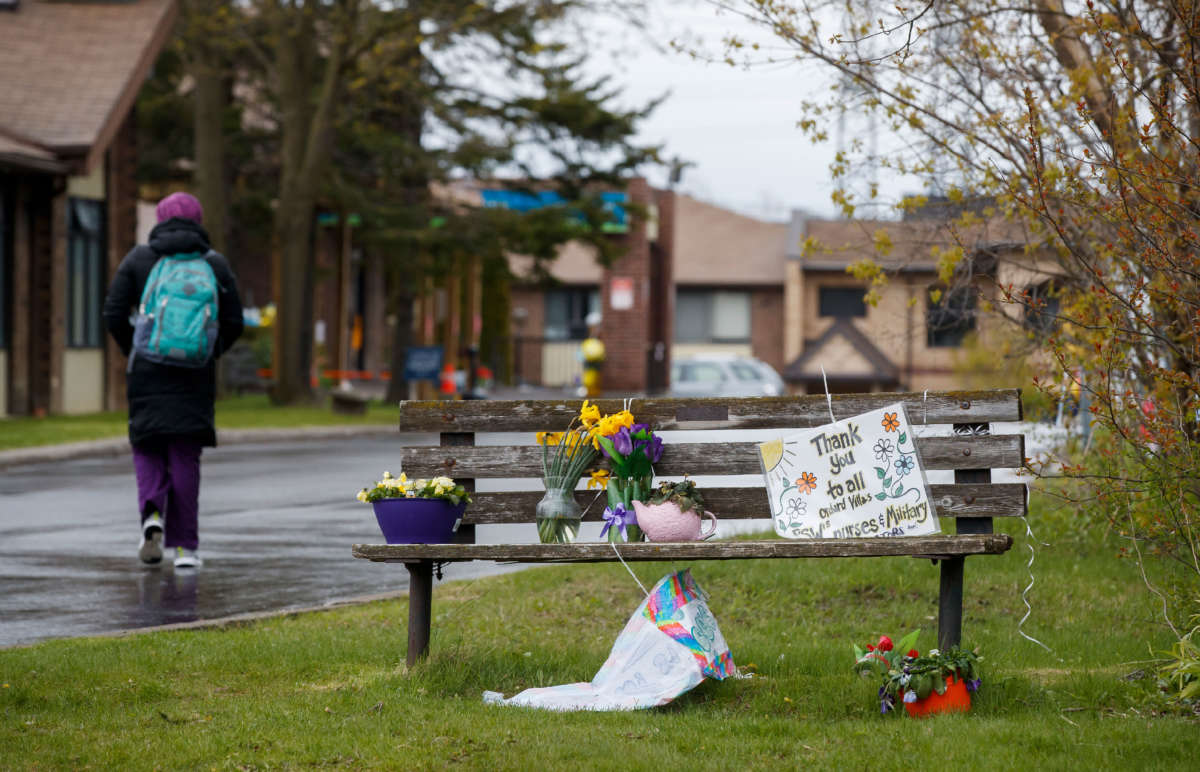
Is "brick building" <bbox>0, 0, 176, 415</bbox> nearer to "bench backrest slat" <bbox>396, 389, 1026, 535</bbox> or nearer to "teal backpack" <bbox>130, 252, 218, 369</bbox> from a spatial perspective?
"teal backpack" <bbox>130, 252, 218, 369</bbox>

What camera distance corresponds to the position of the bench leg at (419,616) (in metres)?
6.36

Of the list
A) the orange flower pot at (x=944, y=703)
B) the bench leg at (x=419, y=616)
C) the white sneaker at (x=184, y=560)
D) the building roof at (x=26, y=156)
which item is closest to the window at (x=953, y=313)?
the orange flower pot at (x=944, y=703)

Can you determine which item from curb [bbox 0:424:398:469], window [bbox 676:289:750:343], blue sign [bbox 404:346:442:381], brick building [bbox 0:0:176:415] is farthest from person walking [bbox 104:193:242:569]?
window [bbox 676:289:750:343]

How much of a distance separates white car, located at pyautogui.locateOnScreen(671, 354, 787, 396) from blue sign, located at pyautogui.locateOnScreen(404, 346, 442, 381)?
623cm

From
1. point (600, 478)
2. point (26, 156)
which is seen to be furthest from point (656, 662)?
point (26, 156)

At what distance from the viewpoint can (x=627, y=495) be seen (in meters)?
6.32

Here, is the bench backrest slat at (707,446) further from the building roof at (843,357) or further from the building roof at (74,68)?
the building roof at (843,357)

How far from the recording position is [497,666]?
257 inches

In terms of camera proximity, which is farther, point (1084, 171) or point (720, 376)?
point (720, 376)

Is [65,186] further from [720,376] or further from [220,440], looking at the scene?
[720,376]

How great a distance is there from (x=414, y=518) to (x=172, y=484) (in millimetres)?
3625

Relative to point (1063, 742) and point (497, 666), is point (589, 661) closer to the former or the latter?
point (497, 666)

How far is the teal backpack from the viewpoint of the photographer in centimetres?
920

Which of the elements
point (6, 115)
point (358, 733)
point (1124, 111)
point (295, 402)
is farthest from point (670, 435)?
point (358, 733)
